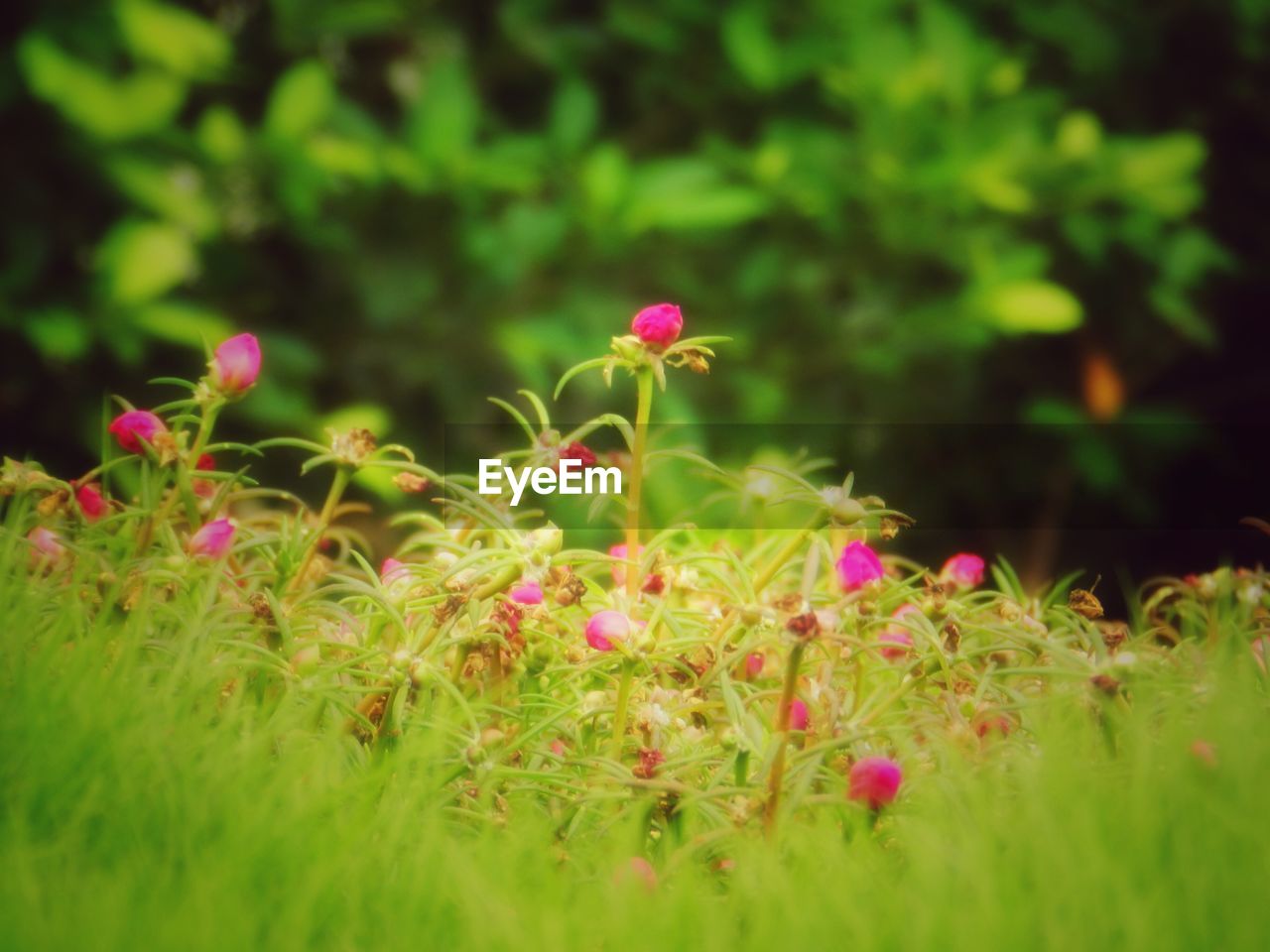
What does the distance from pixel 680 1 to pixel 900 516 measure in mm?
2022

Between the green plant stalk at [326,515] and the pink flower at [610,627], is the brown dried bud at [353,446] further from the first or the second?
the pink flower at [610,627]

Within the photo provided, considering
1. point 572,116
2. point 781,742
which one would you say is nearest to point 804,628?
point 781,742

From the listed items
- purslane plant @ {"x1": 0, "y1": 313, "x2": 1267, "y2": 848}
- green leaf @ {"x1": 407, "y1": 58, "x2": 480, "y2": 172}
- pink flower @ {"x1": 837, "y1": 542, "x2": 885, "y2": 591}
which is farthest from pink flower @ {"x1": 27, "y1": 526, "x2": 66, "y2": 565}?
green leaf @ {"x1": 407, "y1": 58, "x2": 480, "y2": 172}

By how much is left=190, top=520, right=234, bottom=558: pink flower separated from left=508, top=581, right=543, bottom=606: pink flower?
212 millimetres

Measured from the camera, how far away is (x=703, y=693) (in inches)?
36.5

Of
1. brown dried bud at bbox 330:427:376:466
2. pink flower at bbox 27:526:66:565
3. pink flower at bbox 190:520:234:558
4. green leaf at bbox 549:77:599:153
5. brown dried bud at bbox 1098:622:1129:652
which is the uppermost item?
green leaf at bbox 549:77:599:153

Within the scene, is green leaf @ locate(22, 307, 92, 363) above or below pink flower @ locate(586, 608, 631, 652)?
above

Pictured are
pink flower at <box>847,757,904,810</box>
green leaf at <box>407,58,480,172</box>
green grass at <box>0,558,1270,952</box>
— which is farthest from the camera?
green leaf at <box>407,58,480,172</box>

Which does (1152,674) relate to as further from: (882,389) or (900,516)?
(882,389)

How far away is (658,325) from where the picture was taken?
2.90 feet

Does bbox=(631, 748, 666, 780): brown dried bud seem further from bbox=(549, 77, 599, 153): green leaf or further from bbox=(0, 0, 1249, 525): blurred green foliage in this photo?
bbox=(549, 77, 599, 153): green leaf

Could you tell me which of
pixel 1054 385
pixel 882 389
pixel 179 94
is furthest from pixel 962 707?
pixel 1054 385

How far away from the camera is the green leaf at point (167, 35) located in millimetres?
2227

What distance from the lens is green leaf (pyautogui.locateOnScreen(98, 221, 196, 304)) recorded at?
2244 mm
